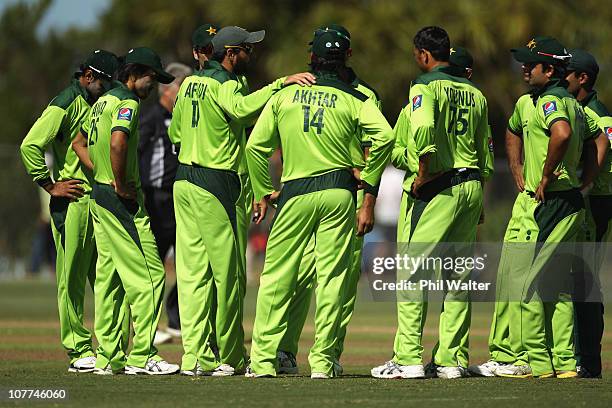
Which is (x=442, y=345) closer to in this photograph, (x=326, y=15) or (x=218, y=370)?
(x=218, y=370)

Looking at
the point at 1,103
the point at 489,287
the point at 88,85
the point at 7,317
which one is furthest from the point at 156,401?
the point at 1,103

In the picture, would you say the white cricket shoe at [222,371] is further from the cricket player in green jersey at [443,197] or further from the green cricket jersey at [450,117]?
the green cricket jersey at [450,117]

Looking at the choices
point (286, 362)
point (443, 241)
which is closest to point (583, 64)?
point (443, 241)

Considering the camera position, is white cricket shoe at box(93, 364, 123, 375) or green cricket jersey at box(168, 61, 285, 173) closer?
green cricket jersey at box(168, 61, 285, 173)

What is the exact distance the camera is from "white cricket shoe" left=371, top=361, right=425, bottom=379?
11.7 m

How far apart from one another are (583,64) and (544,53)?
0.77 m

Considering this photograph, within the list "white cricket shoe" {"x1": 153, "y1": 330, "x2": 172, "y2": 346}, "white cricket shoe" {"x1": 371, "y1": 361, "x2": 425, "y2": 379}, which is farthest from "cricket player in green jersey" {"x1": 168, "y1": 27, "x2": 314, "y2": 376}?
"white cricket shoe" {"x1": 153, "y1": 330, "x2": 172, "y2": 346}

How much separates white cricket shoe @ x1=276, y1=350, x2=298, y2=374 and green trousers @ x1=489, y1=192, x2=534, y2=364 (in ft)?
5.76

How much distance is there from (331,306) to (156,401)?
2.03 meters

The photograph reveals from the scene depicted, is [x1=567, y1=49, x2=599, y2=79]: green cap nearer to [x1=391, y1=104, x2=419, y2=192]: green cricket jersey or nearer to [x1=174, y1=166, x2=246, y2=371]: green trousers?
[x1=391, y1=104, x2=419, y2=192]: green cricket jersey

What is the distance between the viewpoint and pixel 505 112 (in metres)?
35.8

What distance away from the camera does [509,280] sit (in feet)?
40.2

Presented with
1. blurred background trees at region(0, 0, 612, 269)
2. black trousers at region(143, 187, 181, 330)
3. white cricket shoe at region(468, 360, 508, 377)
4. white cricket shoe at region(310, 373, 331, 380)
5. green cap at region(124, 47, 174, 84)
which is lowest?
white cricket shoe at region(468, 360, 508, 377)

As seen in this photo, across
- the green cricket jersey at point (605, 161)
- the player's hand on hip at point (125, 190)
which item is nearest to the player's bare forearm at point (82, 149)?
the player's hand on hip at point (125, 190)
